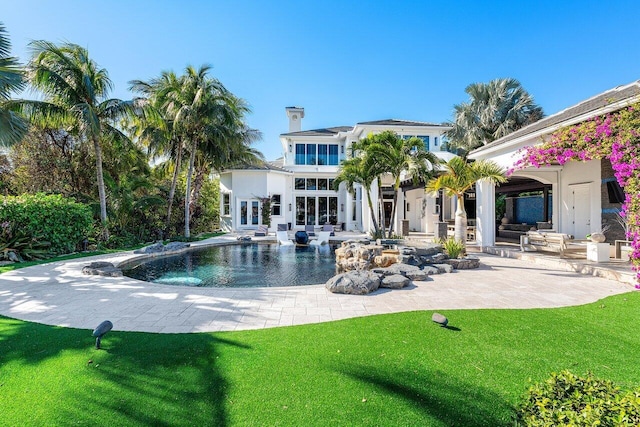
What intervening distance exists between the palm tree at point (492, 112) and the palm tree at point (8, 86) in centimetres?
2565

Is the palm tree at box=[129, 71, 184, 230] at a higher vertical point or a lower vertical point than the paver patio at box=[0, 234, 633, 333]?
higher

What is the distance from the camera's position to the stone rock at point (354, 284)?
7006 mm

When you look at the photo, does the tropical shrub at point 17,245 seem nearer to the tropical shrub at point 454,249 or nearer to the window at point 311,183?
the tropical shrub at point 454,249

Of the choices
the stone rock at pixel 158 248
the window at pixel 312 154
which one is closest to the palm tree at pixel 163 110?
the stone rock at pixel 158 248

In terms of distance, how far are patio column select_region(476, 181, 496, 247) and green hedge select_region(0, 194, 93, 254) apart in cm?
1754

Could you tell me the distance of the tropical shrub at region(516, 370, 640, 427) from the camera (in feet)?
5.11

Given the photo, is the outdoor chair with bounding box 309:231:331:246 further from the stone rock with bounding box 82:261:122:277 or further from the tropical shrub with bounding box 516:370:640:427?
the tropical shrub with bounding box 516:370:640:427

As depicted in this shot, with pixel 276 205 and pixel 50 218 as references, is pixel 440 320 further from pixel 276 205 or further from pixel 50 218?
pixel 276 205

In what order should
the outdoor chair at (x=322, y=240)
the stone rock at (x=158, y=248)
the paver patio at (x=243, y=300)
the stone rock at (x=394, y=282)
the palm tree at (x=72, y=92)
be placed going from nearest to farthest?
the paver patio at (x=243, y=300) < the stone rock at (x=394, y=282) < the palm tree at (x=72, y=92) < the stone rock at (x=158, y=248) < the outdoor chair at (x=322, y=240)

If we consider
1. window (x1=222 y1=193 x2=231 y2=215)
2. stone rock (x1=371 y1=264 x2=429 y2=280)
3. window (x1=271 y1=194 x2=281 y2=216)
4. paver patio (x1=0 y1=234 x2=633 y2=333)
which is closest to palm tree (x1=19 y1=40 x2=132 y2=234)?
paver patio (x1=0 y1=234 x2=633 y2=333)

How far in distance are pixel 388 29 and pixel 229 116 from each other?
1057 centimetres

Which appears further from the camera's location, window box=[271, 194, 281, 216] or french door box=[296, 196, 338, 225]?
french door box=[296, 196, 338, 225]

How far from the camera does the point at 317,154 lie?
28609 millimetres

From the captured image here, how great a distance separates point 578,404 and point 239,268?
1049 centimetres
